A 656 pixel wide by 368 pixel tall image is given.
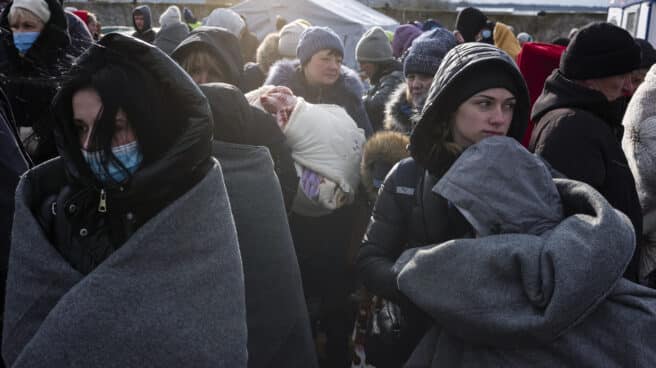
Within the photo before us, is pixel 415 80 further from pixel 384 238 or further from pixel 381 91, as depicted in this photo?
pixel 384 238

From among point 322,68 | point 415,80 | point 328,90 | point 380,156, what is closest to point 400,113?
point 415,80

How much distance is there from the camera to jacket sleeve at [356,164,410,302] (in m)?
1.96

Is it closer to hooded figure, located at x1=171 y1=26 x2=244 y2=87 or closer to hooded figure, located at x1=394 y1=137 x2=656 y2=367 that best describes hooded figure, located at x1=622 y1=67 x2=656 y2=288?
A: hooded figure, located at x1=394 y1=137 x2=656 y2=367

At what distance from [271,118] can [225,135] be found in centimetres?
36

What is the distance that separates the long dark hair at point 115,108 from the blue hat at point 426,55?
2.21 m

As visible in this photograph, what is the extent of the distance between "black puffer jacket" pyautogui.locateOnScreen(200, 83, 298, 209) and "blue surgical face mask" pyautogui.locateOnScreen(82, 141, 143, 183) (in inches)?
22.7

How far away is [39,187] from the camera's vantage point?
5.04 ft

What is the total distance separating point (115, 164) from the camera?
4.74 ft

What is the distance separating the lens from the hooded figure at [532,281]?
1313 millimetres

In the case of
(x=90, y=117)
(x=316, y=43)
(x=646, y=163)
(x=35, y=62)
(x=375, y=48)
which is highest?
(x=90, y=117)

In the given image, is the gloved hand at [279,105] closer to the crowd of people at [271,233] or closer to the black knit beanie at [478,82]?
the crowd of people at [271,233]

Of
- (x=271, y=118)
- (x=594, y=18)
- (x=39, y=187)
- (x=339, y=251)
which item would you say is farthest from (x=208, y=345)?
(x=594, y=18)

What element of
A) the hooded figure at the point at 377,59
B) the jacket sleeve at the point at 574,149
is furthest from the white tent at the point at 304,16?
the jacket sleeve at the point at 574,149

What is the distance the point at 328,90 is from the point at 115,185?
7.44 feet
